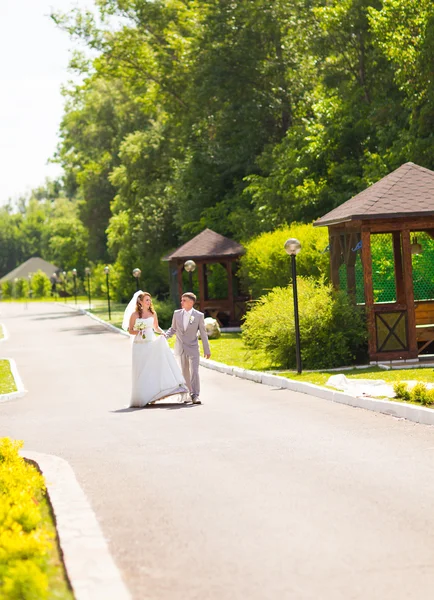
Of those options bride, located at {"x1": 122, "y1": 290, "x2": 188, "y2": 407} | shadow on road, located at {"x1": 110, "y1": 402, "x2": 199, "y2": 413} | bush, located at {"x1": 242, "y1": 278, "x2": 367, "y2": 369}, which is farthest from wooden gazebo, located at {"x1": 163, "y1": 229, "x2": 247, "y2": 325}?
bride, located at {"x1": 122, "y1": 290, "x2": 188, "y2": 407}

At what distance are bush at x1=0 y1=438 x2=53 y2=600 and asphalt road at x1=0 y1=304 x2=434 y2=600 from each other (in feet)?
1.87

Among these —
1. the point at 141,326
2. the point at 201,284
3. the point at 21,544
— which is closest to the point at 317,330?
the point at 141,326

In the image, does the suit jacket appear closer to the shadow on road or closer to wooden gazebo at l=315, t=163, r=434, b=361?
the shadow on road

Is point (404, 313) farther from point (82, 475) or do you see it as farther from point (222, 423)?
point (82, 475)

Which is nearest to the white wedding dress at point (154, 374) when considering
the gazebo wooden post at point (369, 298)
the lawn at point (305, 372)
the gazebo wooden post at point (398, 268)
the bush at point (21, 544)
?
the lawn at point (305, 372)

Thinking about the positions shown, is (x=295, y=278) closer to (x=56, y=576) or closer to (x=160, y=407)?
(x=160, y=407)

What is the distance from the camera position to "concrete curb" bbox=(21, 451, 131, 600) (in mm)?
5926

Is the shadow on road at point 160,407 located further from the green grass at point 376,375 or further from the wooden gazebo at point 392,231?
the wooden gazebo at point 392,231

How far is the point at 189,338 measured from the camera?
17625 mm

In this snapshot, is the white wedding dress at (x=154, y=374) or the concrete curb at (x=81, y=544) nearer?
the concrete curb at (x=81, y=544)

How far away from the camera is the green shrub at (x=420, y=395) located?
14.4 metres

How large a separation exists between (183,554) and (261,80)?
45.3 m

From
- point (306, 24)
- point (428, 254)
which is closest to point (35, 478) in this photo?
point (428, 254)

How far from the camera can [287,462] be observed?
34.9ft
